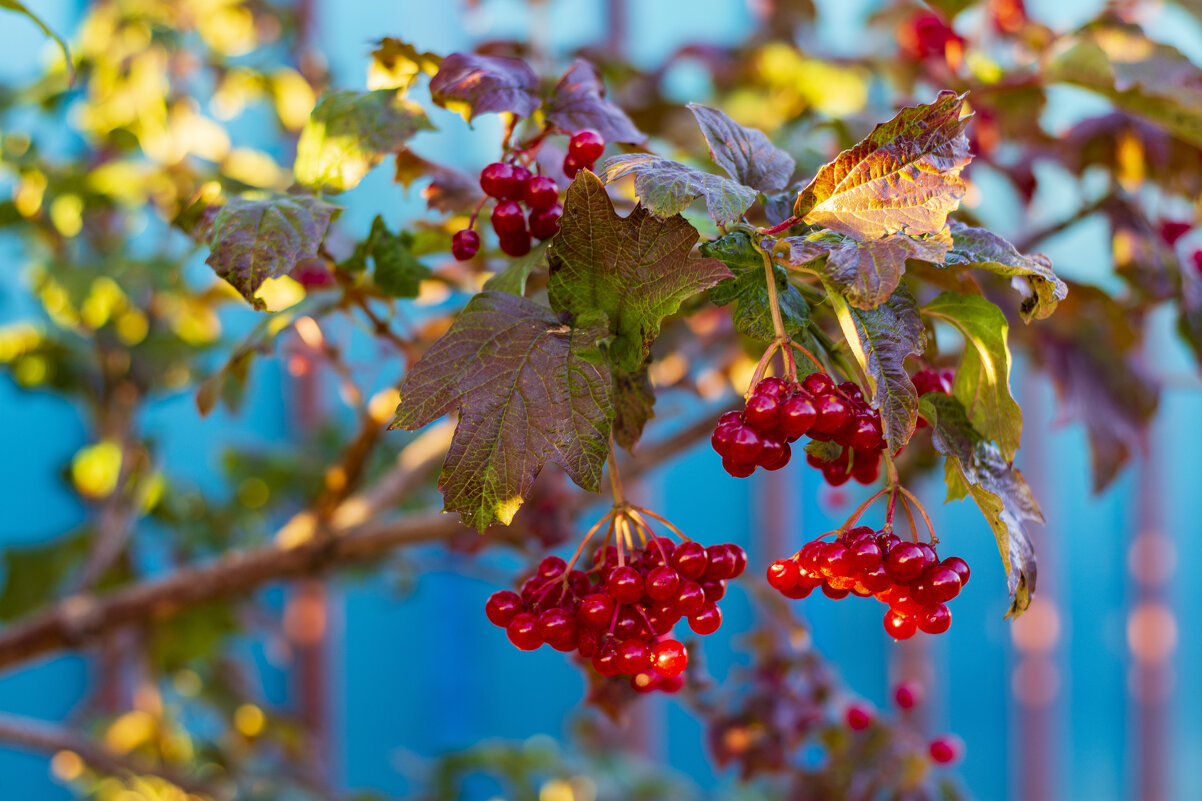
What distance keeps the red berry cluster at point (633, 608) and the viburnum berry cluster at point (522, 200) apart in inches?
7.3

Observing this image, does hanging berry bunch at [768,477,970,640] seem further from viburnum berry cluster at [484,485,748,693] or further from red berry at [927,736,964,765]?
red berry at [927,736,964,765]

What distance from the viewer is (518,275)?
0.50 m

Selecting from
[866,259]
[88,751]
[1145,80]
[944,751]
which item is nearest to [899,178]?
[866,259]

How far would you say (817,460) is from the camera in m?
0.50

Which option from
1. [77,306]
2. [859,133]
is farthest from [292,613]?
[859,133]

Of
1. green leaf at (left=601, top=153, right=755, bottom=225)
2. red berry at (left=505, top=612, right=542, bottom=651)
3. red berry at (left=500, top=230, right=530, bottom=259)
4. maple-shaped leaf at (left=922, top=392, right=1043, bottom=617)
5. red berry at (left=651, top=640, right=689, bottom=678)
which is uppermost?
green leaf at (left=601, top=153, right=755, bottom=225)

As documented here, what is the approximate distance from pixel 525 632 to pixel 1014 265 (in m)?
0.28

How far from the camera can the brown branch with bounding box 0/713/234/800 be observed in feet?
3.53

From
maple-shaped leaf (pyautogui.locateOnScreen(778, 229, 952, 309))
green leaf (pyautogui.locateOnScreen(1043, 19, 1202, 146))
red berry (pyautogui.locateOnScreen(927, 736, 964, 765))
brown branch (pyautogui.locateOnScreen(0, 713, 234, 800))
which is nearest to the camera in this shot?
maple-shaped leaf (pyautogui.locateOnScreen(778, 229, 952, 309))

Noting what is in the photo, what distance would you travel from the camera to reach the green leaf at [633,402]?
537 millimetres

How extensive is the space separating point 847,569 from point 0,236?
6.60ft

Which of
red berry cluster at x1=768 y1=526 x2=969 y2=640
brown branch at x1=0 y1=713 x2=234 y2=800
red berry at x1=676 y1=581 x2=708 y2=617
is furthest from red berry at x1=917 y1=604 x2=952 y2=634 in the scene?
brown branch at x1=0 y1=713 x2=234 y2=800

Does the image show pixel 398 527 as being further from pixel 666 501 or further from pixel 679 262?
pixel 666 501

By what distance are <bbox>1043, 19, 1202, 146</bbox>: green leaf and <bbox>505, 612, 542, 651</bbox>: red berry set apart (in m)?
0.64
